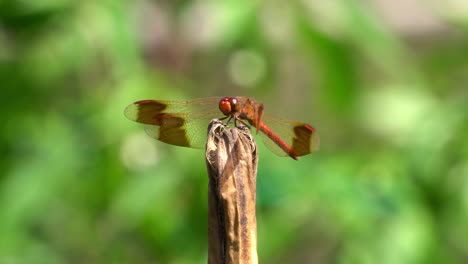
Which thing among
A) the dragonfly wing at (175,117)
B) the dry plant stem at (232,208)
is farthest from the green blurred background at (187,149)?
the dry plant stem at (232,208)

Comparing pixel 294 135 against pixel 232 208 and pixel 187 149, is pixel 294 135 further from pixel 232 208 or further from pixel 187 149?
pixel 187 149

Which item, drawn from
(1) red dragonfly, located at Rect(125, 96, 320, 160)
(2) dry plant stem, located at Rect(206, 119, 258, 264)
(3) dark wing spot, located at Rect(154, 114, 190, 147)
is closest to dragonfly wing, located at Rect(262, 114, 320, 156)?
(1) red dragonfly, located at Rect(125, 96, 320, 160)

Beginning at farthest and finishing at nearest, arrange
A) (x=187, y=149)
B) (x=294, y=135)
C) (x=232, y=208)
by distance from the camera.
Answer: (x=187, y=149) → (x=294, y=135) → (x=232, y=208)

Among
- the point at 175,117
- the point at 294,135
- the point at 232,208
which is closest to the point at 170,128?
the point at 175,117

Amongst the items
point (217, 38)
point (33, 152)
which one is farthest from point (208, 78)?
point (33, 152)

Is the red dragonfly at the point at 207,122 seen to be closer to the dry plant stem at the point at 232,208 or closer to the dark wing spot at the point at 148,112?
the dark wing spot at the point at 148,112

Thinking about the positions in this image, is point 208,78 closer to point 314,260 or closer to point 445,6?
point 445,6
